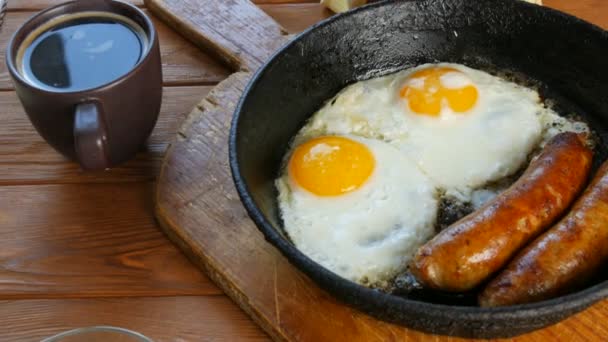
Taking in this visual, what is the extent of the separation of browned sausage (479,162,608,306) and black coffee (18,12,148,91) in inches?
36.8

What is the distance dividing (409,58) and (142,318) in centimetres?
99

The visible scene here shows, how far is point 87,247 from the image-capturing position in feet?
4.70

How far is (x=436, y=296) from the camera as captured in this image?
1228 mm

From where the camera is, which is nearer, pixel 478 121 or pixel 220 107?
pixel 478 121

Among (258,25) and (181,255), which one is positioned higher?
(258,25)

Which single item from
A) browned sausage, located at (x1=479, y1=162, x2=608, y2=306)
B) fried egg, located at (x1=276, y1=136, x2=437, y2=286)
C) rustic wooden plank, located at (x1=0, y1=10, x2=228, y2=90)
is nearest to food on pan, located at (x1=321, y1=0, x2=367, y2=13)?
rustic wooden plank, located at (x1=0, y1=10, x2=228, y2=90)

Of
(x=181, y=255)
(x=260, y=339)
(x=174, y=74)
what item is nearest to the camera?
(x=260, y=339)

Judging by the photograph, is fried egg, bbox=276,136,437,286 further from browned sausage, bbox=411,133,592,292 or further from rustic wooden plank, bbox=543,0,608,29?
rustic wooden plank, bbox=543,0,608,29

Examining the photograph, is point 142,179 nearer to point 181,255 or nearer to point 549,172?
point 181,255

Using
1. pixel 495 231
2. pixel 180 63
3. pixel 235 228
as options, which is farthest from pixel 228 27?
pixel 495 231

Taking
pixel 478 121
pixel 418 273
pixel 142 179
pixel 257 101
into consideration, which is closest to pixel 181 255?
pixel 142 179

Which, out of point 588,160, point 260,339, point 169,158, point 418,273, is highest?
point 588,160

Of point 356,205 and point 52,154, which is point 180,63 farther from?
point 356,205

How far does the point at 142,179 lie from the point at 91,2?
1.52 ft
